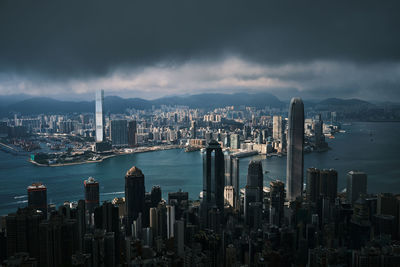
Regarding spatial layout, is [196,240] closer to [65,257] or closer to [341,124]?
[65,257]

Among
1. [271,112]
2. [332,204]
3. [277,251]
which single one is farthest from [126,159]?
[277,251]

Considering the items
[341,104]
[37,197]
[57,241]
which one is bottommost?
[57,241]

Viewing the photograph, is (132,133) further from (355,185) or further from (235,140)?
(355,185)

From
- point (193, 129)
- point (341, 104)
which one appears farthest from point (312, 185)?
point (193, 129)

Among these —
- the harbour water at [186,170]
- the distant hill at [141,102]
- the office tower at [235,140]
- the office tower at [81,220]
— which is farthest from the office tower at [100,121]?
the office tower at [81,220]

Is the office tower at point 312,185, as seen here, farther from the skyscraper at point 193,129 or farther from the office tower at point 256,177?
the skyscraper at point 193,129
